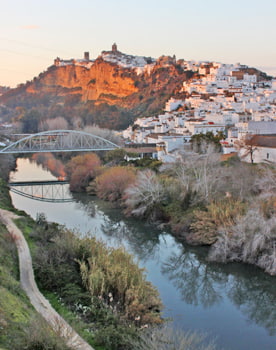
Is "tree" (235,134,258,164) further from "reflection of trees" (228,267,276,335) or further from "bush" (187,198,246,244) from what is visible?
"reflection of trees" (228,267,276,335)

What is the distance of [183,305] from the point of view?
1312cm

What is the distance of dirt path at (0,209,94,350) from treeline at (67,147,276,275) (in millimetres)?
6637

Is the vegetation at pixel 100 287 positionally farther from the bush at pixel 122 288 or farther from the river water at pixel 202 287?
the river water at pixel 202 287

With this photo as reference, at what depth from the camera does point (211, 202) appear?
1908 cm

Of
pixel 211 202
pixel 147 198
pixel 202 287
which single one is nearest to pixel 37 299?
pixel 202 287

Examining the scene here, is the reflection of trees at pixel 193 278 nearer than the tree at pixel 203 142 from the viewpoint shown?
Yes

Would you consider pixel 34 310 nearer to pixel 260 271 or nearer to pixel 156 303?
pixel 156 303

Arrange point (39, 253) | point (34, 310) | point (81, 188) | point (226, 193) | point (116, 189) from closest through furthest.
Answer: point (34, 310) < point (39, 253) < point (226, 193) < point (116, 189) < point (81, 188)

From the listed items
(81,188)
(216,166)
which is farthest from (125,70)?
(216,166)

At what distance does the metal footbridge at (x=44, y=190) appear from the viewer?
94.5ft

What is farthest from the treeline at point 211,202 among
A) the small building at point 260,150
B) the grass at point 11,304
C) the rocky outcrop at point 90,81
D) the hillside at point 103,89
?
the rocky outcrop at point 90,81

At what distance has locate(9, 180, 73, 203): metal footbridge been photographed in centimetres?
2881

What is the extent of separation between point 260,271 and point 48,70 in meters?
118

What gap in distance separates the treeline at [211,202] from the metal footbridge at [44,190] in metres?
2.70
